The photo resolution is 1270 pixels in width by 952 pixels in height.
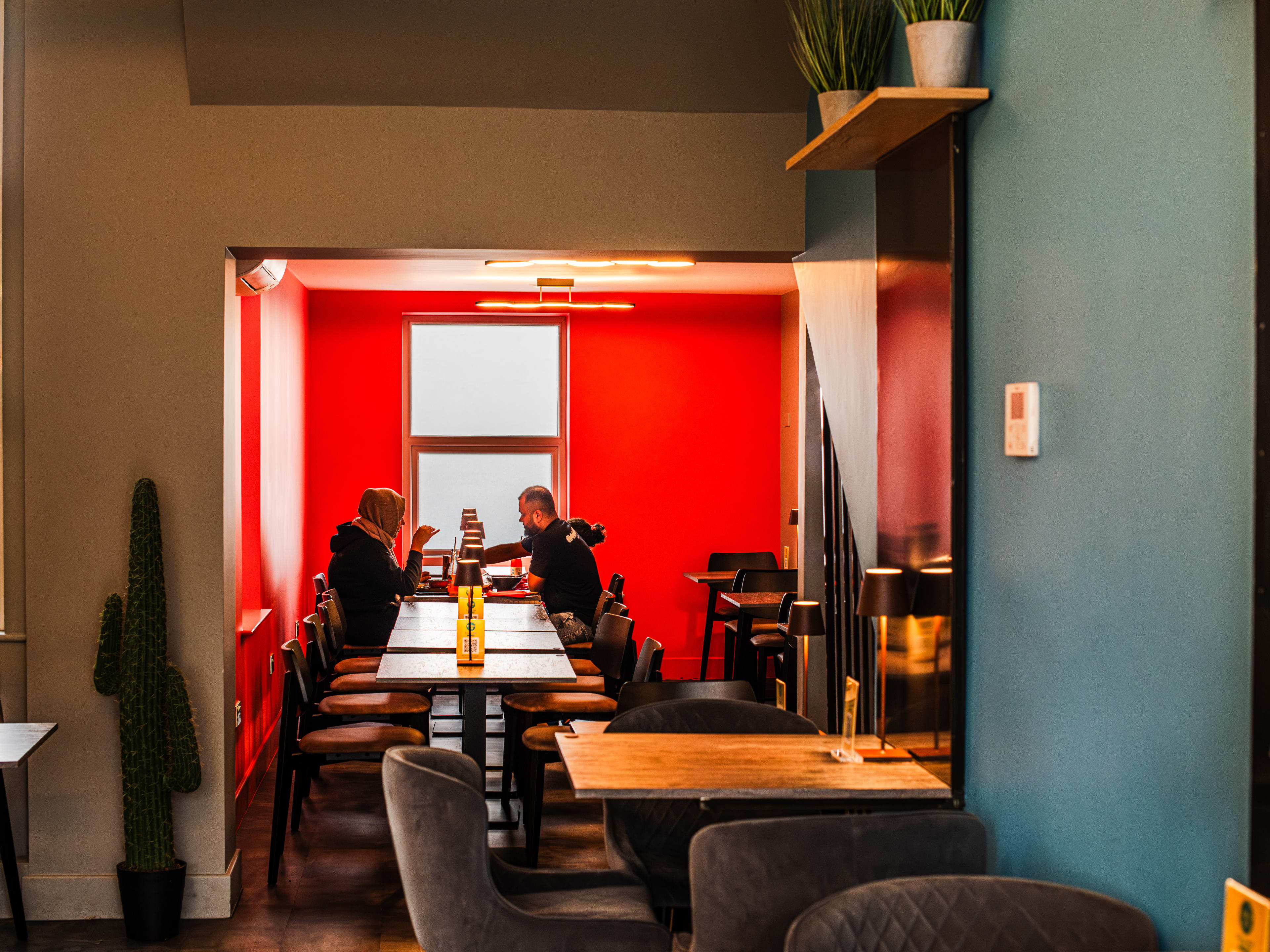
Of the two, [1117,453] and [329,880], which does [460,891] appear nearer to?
[1117,453]

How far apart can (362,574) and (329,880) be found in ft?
7.09

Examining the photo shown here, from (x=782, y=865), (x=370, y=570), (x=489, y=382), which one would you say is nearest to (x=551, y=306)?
(x=489, y=382)

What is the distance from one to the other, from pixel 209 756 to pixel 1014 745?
9.24 ft

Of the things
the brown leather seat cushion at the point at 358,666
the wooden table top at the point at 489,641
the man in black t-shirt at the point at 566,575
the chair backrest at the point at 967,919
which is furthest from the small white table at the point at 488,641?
the chair backrest at the point at 967,919

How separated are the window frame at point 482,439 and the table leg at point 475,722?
163 inches

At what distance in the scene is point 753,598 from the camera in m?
7.00

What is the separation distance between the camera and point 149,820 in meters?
3.76

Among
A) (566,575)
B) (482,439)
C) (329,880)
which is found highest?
(482,439)

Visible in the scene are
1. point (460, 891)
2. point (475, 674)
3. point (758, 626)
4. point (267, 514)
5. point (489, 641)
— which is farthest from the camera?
point (758, 626)

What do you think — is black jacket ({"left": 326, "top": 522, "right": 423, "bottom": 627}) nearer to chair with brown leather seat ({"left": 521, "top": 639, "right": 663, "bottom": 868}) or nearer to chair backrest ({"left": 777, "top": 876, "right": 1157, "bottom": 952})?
chair with brown leather seat ({"left": 521, "top": 639, "right": 663, "bottom": 868})

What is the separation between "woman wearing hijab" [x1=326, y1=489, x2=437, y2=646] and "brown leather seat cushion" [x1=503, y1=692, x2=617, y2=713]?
4.94 feet

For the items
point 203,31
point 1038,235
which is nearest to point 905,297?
point 1038,235

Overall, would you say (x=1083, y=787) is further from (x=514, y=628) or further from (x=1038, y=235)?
(x=514, y=628)

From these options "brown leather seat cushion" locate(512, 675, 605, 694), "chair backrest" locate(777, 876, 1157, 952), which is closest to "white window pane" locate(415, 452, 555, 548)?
"brown leather seat cushion" locate(512, 675, 605, 694)
